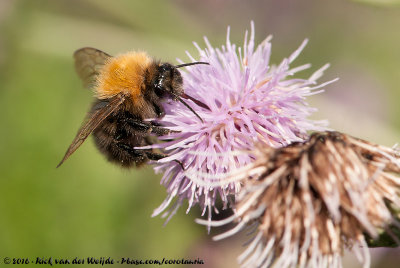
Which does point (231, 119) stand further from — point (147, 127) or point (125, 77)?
point (125, 77)

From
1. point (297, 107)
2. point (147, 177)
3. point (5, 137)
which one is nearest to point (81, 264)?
point (147, 177)

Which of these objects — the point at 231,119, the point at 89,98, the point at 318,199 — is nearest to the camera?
the point at 318,199

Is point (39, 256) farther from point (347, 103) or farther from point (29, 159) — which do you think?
point (347, 103)

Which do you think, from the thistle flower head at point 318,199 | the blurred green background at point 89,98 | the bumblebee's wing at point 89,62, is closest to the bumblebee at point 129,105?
the bumblebee's wing at point 89,62

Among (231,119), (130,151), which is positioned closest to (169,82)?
(231,119)

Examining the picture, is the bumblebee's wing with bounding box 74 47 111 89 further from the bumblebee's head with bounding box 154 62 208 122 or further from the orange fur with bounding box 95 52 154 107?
the bumblebee's head with bounding box 154 62 208 122

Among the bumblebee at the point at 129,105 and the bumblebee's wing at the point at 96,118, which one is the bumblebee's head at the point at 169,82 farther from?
the bumblebee's wing at the point at 96,118
